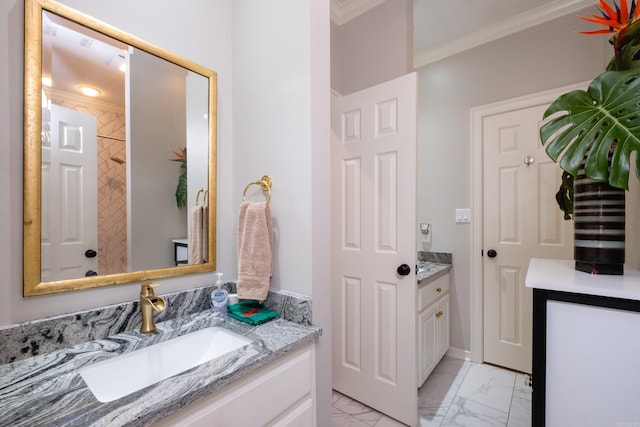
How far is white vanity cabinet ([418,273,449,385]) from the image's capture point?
72.6 inches

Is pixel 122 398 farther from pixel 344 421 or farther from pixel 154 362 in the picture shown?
pixel 344 421

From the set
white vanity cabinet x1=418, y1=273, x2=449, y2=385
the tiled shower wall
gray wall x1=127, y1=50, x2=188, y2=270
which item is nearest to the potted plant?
white vanity cabinet x1=418, y1=273, x2=449, y2=385

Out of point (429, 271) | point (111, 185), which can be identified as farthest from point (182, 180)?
point (429, 271)

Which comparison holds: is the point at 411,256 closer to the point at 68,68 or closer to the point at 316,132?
the point at 316,132

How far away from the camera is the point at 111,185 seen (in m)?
1.03

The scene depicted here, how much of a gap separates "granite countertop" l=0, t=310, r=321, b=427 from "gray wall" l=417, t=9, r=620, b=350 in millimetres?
1848

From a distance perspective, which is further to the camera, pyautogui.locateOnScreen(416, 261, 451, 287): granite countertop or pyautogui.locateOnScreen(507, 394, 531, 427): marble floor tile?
pyautogui.locateOnScreen(416, 261, 451, 287): granite countertop

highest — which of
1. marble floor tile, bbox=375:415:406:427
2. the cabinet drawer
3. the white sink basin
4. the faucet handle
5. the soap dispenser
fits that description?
the faucet handle

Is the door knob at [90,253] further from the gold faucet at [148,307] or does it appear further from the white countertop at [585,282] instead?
the white countertop at [585,282]

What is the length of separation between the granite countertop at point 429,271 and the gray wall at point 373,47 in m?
1.35

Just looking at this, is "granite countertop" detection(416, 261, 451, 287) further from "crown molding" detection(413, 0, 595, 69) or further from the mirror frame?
"crown molding" detection(413, 0, 595, 69)

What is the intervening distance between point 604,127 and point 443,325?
1.83m

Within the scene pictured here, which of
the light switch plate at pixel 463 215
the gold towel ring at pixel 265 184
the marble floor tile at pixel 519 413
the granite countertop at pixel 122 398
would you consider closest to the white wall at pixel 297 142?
the gold towel ring at pixel 265 184

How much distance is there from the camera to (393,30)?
1.83 meters
